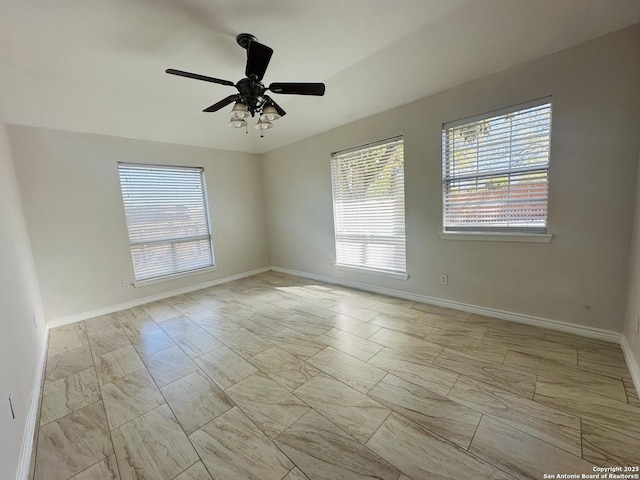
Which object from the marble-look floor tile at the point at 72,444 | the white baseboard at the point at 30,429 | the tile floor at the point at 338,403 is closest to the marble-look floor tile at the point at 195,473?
the tile floor at the point at 338,403

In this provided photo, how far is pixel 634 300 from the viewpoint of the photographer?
1.97m

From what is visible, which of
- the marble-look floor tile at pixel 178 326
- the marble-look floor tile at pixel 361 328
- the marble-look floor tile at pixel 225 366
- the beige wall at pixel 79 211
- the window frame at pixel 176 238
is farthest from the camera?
the window frame at pixel 176 238

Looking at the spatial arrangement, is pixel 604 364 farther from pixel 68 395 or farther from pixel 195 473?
pixel 68 395

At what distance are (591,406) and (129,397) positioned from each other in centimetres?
319

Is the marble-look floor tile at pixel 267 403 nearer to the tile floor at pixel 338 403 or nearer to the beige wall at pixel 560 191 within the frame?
the tile floor at pixel 338 403

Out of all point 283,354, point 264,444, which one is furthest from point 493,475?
point 283,354

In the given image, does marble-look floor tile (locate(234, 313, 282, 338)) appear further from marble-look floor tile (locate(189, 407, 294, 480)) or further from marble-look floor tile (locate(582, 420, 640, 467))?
marble-look floor tile (locate(582, 420, 640, 467))

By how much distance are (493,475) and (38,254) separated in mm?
4889

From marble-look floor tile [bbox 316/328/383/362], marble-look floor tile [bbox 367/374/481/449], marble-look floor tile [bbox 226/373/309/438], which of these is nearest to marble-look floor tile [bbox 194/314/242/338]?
marble-look floor tile [bbox 226/373/309/438]

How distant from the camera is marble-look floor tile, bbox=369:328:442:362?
228cm

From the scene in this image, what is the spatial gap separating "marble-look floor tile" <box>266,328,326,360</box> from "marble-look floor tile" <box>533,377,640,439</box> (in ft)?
5.53

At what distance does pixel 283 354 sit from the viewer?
94.9 inches

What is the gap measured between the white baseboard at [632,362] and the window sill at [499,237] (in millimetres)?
978

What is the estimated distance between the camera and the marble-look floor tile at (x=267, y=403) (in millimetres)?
1640
